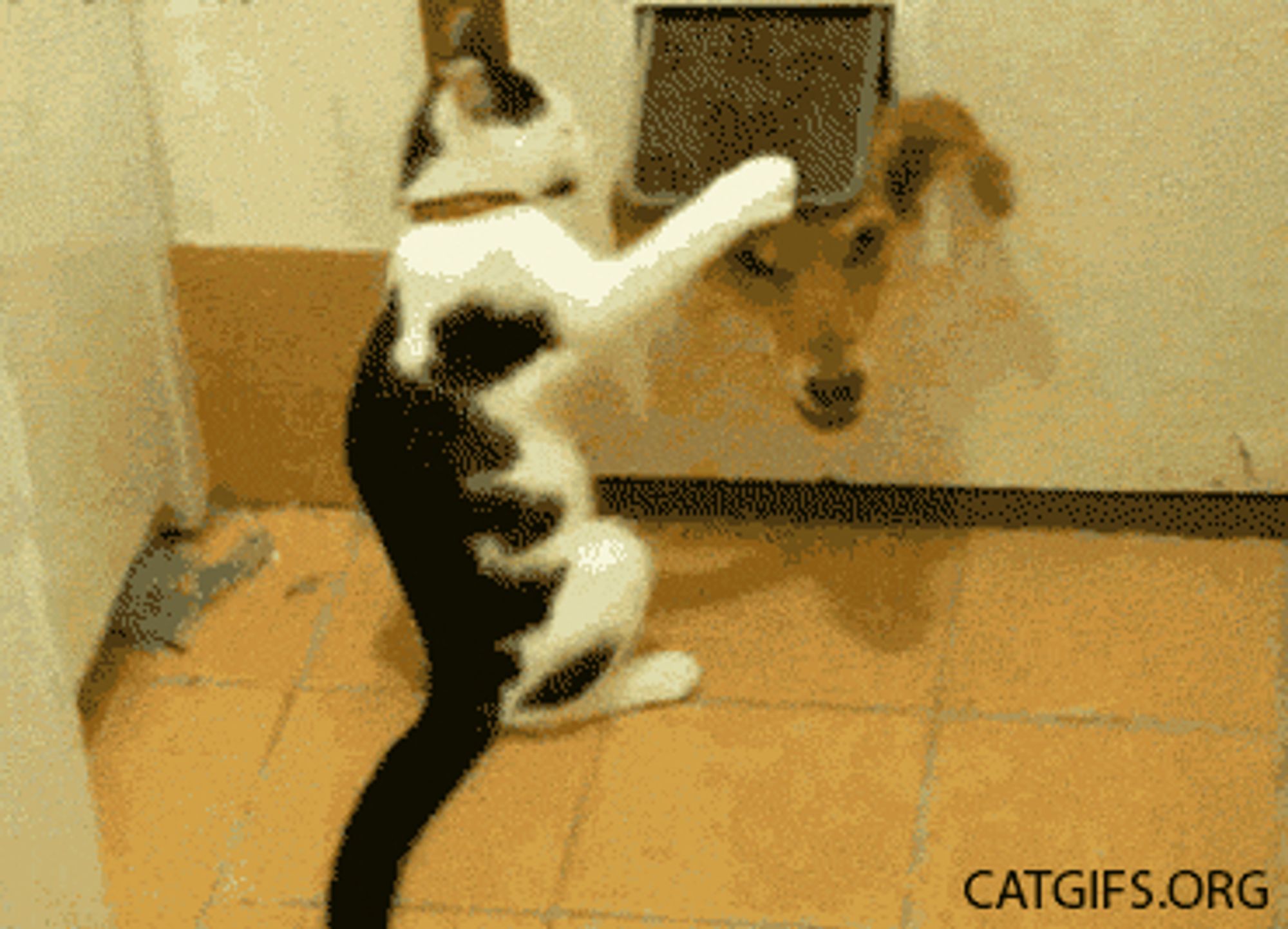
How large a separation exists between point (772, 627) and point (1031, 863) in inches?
17.3

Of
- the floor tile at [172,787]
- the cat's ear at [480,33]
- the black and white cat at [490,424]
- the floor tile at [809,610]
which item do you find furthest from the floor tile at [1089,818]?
the cat's ear at [480,33]

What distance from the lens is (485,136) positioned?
5.41 ft

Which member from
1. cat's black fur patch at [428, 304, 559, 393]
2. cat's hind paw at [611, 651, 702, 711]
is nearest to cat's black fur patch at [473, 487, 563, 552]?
cat's black fur patch at [428, 304, 559, 393]

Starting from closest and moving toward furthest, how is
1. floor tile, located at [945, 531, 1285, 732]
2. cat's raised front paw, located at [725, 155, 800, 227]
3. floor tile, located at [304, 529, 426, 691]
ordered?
cat's raised front paw, located at [725, 155, 800, 227] < floor tile, located at [945, 531, 1285, 732] < floor tile, located at [304, 529, 426, 691]

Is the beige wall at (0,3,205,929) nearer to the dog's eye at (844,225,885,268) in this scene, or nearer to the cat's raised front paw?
the cat's raised front paw

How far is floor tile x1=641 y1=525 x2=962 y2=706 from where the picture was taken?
200cm

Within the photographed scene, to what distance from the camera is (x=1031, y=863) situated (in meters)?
1.77

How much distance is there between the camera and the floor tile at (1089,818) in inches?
68.0

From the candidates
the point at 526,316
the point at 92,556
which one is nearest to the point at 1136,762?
the point at 526,316

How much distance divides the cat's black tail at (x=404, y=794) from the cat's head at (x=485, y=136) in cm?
51

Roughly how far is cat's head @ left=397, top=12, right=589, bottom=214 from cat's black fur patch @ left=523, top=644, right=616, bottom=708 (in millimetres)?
477

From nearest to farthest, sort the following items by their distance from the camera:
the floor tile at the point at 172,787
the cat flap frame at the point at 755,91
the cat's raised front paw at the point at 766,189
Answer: the cat's raised front paw at the point at 766,189
the cat flap frame at the point at 755,91
the floor tile at the point at 172,787

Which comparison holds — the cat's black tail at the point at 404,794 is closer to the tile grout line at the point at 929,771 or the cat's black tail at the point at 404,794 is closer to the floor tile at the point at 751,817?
the floor tile at the point at 751,817

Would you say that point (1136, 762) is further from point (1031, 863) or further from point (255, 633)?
point (255, 633)
